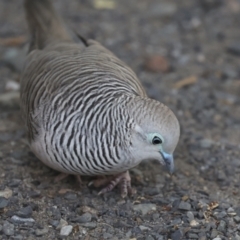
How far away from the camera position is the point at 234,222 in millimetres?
5207

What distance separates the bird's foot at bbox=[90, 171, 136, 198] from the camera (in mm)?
5590

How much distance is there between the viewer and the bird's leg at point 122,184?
5582 mm

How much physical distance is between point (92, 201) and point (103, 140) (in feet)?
2.40

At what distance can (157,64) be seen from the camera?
7.86 m

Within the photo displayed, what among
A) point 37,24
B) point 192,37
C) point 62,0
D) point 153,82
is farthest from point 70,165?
point 62,0

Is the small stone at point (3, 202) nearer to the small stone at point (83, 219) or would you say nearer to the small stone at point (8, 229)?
the small stone at point (8, 229)

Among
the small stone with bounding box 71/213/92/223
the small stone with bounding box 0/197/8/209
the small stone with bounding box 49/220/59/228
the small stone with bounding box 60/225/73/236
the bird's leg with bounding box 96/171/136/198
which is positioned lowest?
the bird's leg with bounding box 96/171/136/198

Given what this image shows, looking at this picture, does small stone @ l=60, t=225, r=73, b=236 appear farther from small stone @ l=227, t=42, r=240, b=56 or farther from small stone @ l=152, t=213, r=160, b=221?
small stone @ l=227, t=42, r=240, b=56

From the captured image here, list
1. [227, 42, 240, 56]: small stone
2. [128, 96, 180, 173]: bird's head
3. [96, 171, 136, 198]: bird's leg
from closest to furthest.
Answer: [128, 96, 180, 173]: bird's head < [96, 171, 136, 198]: bird's leg < [227, 42, 240, 56]: small stone

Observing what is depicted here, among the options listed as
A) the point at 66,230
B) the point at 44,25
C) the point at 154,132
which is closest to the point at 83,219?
the point at 66,230

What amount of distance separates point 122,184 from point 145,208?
0.34 m

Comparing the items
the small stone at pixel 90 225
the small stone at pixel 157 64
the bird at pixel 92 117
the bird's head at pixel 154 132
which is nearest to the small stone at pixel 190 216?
the bird at pixel 92 117

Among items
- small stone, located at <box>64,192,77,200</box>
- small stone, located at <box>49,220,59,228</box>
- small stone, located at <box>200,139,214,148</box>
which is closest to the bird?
small stone, located at <box>64,192,77,200</box>

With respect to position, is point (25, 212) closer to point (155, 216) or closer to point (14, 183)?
point (14, 183)
